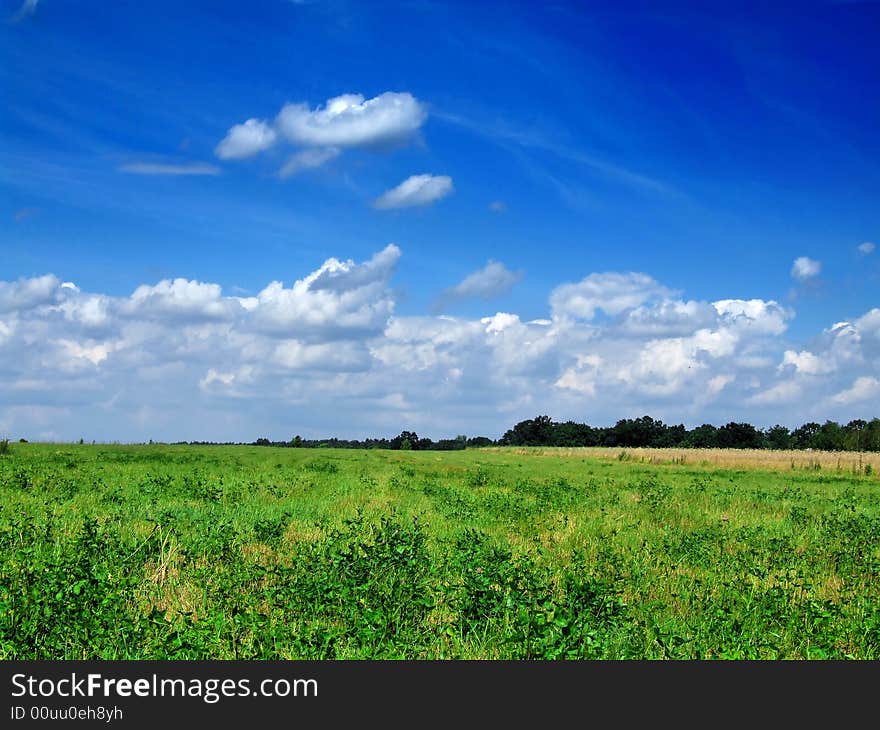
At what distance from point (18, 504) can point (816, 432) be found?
7715 inches

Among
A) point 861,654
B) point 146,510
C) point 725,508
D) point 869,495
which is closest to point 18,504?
Result: point 146,510

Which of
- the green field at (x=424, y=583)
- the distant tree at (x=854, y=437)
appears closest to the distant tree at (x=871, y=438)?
the distant tree at (x=854, y=437)

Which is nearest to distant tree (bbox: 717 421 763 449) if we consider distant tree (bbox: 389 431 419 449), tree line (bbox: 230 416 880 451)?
tree line (bbox: 230 416 880 451)

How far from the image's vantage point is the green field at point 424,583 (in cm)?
817

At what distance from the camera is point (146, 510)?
18.4 m

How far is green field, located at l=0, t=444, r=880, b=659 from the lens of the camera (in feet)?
26.8

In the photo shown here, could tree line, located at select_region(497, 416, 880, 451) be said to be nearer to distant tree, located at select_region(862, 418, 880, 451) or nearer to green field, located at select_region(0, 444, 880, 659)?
distant tree, located at select_region(862, 418, 880, 451)

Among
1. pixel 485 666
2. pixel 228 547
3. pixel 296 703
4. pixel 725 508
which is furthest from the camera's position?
pixel 725 508

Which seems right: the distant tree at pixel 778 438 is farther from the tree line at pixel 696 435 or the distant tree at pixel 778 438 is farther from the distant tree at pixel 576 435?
the distant tree at pixel 576 435

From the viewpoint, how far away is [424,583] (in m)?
10.2

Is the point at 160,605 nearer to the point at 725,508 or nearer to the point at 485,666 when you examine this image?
the point at 485,666

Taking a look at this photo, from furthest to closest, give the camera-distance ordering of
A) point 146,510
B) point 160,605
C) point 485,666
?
point 146,510 → point 160,605 → point 485,666

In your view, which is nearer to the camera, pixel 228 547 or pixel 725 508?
pixel 228 547

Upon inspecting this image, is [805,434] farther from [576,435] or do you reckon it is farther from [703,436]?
[576,435]
